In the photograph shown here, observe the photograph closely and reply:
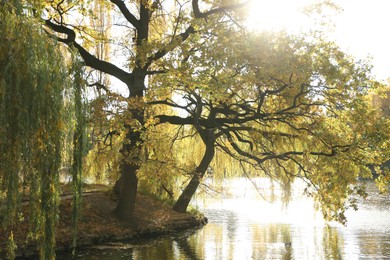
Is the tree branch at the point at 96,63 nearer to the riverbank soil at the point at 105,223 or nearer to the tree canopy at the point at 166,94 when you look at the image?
the tree canopy at the point at 166,94

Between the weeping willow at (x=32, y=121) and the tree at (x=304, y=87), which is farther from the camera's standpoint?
the tree at (x=304, y=87)

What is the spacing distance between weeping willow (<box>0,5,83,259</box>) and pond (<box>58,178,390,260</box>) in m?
6.53

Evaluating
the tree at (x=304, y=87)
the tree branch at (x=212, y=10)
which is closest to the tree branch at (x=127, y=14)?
the tree branch at (x=212, y=10)

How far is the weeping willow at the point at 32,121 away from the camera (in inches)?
296

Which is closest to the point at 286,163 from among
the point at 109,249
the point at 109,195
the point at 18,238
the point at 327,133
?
the point at 327,133

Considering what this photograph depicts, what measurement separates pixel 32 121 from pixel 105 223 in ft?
35.7

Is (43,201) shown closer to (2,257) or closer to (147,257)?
(2,257)

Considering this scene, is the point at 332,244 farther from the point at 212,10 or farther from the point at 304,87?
the point at 212,10

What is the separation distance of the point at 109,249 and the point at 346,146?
8.03 metres

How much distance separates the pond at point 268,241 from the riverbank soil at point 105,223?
720 millimetres

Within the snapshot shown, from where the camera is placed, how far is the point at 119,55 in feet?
66.1

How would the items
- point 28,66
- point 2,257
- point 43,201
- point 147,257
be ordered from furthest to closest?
point 147,257 → point 2,257 → point 43,201 → point 28,66

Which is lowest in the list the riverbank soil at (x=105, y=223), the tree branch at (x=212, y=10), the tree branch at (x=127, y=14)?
the riverbank soil at (x=105, y=223)

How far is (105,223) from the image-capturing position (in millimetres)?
18000
